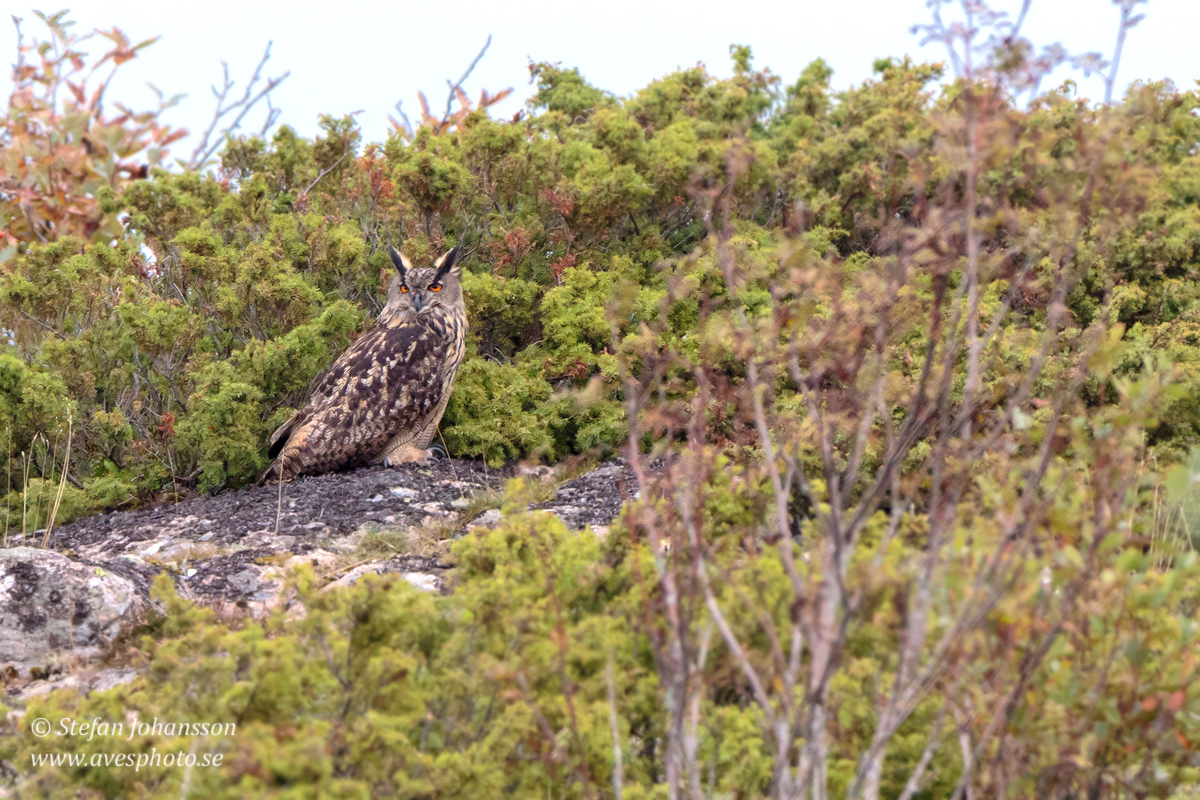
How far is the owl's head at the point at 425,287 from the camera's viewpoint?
760cm

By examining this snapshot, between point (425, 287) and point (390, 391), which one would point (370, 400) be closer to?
point (390, 391)

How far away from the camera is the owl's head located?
24.9 ft

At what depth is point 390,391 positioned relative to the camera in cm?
740

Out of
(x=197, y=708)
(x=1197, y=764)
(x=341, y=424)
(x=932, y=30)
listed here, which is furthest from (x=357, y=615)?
(x=341, y=424)

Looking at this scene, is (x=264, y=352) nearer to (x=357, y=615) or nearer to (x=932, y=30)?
(x=357, y=615)

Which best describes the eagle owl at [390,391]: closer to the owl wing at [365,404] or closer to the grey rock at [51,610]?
the owl wing at [365,404]

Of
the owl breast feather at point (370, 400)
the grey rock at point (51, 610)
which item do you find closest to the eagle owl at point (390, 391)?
the owl breast feather at point (370, 400)

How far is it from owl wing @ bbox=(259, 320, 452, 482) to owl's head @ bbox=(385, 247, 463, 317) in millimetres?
176

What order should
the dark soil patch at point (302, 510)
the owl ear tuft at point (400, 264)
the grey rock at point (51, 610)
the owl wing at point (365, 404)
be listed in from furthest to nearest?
the owl ear tuft at point (400, 264) < the owl wing at point (365, 404) < the dark soil patch at point (302, 510) < the grey rock at point (51, 610)

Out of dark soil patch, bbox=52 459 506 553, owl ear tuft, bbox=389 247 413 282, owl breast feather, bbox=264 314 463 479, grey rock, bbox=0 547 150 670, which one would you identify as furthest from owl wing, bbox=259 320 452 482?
grey rock, bbox=0 547 150 670

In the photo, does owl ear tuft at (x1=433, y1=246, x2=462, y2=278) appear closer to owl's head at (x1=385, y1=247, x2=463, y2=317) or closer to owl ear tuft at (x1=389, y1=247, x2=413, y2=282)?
owl's head at (x1=385, y1=247, x2=463, y2=317)

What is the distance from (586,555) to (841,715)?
1047 mm

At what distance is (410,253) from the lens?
830 cm

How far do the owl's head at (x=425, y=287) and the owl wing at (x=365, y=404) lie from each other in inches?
6.9
